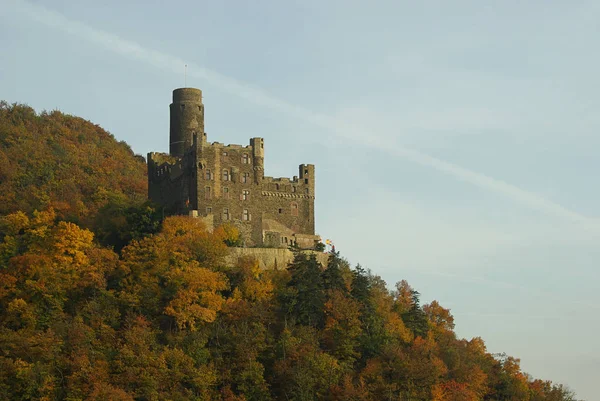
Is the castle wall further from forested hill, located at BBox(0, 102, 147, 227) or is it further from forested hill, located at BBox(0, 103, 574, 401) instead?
Answer: forested hill, located at BBox(0, 102, 147, 227)

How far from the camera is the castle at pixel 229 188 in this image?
89500 mm

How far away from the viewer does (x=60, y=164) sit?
126875 mm

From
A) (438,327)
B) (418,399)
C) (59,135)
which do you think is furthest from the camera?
(59,135)

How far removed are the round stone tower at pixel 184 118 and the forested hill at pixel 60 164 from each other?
697 centimetres

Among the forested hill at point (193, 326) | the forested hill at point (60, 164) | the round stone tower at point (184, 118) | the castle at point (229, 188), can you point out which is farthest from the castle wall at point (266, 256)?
the forested hill at point (60, 164)

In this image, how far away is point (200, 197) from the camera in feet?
292

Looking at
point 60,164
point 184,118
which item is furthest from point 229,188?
point 60,164

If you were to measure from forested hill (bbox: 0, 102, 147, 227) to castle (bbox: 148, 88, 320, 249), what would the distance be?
7.49 m

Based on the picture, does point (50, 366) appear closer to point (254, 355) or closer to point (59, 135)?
point (254, 355)

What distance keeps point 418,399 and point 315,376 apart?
7493 millimetres

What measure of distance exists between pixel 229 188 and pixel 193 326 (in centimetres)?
1369

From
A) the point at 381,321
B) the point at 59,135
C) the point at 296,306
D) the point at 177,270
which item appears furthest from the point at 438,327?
the point at 59,135

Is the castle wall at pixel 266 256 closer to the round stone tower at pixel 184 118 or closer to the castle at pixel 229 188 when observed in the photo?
the castle at pixel 229 188

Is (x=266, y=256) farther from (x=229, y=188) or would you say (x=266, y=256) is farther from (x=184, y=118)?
(x=184, y=118)
